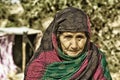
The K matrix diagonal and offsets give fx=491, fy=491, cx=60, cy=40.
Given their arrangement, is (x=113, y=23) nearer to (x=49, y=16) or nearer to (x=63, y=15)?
(x=49, y=16)

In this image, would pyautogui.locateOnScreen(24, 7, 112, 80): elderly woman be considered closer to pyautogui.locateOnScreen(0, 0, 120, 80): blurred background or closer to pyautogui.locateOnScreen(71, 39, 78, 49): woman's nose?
pyautogui.locateOnScreen(71, 39, 78, 49): woman's nose

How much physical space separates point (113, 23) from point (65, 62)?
7484 mm

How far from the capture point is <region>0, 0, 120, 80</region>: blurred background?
11.0 meters

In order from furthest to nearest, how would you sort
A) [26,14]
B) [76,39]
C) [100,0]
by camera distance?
[26,14] < [100,0] < [76,39]

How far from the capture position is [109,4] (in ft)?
36.0

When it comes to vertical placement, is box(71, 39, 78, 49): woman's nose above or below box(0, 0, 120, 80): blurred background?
above

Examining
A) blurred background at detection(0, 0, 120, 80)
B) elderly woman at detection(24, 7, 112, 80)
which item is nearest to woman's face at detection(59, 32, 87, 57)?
elderly woman at detection(24, 7, 112, 80)

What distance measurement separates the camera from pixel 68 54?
3.64 metres

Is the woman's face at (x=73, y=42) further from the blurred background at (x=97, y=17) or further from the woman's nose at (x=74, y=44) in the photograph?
the blurred background at (x=97, y=17)

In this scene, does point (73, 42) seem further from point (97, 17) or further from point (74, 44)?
point (97, 17)

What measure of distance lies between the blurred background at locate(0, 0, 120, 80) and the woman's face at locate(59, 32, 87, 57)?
692 centimetres

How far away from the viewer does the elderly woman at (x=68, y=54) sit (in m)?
3.62

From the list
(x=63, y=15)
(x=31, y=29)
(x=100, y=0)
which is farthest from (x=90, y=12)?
(x=63, y=15)

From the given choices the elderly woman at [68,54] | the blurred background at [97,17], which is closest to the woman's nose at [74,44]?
the elderly woman at [68,54]
